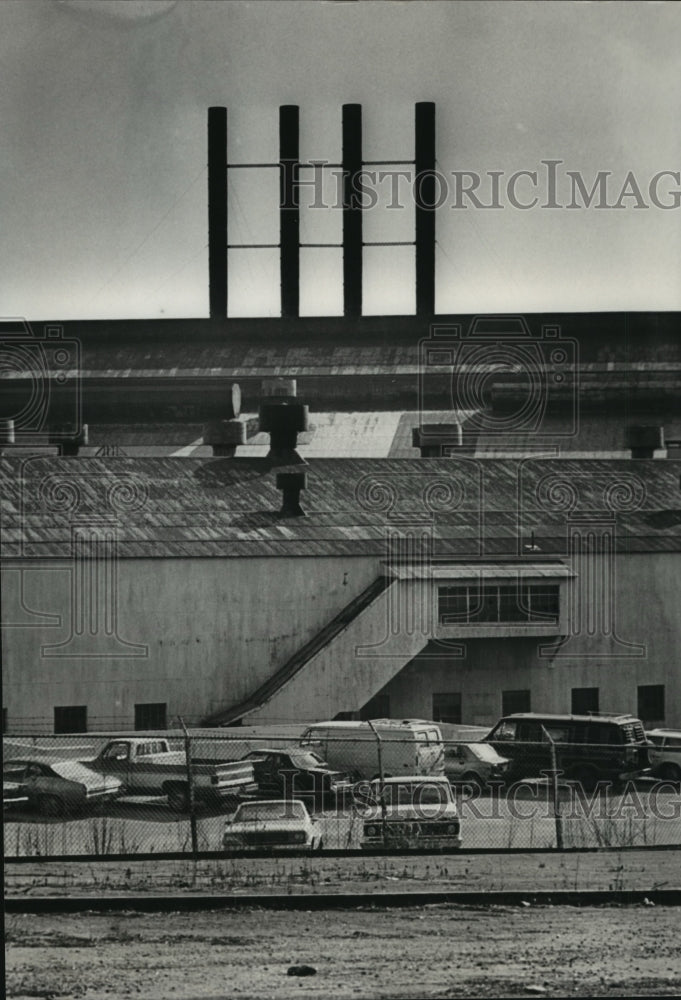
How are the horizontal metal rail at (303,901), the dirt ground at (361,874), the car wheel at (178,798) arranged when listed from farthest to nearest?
1. the car wheel at (178,798)
2. the dirt ground at (361,874)
3. the horizontal metal rail at (303,901)

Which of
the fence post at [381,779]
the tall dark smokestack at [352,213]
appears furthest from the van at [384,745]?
the tall dark smokestack at [352,213]

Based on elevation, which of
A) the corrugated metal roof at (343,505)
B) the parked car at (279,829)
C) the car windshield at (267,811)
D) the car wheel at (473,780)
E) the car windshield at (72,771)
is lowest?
the parked car at (279,829)

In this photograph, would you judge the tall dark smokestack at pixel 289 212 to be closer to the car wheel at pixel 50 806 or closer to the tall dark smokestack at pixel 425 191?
the tall dark smokestack at pixel 425 191

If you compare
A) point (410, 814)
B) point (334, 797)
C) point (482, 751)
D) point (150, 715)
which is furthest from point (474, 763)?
point (150, 715)

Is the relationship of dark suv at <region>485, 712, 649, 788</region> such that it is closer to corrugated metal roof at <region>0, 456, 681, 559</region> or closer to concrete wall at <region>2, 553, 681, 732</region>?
concrete wall at <region>2, 553, 681, 732</region>

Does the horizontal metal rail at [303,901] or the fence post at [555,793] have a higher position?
the fence post at [555,793]

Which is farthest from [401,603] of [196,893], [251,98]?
[251,98]

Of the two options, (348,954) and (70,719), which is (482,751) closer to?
(348,954)
